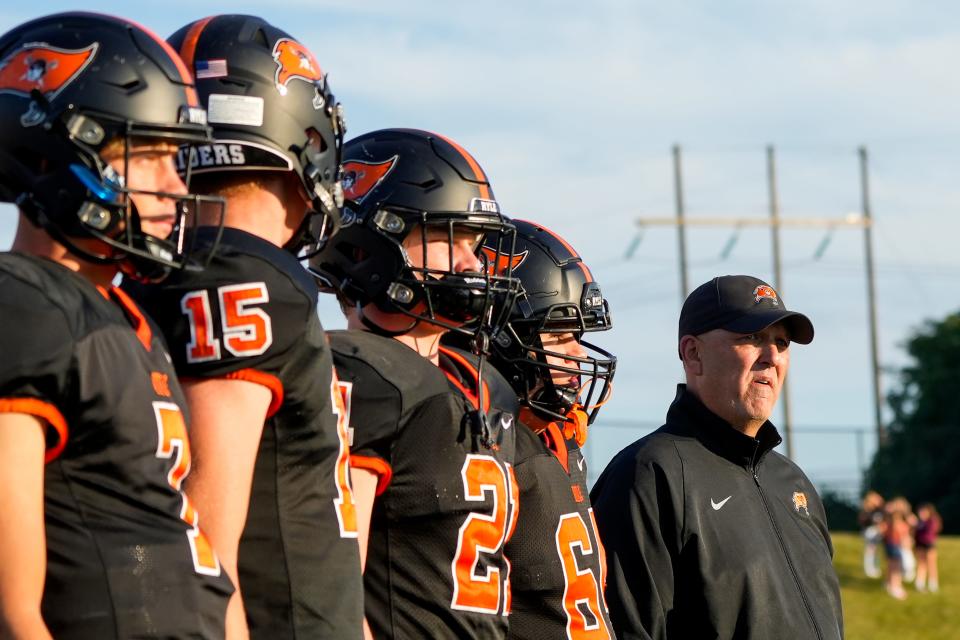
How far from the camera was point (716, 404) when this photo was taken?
594 centimetres

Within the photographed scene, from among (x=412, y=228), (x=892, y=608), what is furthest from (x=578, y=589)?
(x=892, y=608)

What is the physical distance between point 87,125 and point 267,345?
60 centimetres

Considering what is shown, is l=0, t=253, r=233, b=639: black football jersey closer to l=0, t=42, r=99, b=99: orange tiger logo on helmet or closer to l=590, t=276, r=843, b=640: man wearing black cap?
l=0, t=42, r=99, b=99: orange tiger logo on helmet

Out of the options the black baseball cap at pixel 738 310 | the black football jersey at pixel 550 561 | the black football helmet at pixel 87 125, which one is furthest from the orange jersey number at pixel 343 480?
the black baseball cap at pixel 738 310

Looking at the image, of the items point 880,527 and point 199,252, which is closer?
point 199,252

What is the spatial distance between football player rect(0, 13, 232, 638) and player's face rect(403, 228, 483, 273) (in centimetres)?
122

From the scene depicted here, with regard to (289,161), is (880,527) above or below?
below

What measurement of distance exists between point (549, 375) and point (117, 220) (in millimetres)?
2401

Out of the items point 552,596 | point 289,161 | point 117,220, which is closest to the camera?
point 117,220

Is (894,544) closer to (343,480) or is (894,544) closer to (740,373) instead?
(740,373)

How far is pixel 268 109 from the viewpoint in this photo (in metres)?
3.71

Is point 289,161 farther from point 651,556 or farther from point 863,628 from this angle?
point 863,628

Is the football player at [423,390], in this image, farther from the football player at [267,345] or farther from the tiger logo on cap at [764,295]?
the tiger logo on cap at [764,295]

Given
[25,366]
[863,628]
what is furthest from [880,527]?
[25,366]
